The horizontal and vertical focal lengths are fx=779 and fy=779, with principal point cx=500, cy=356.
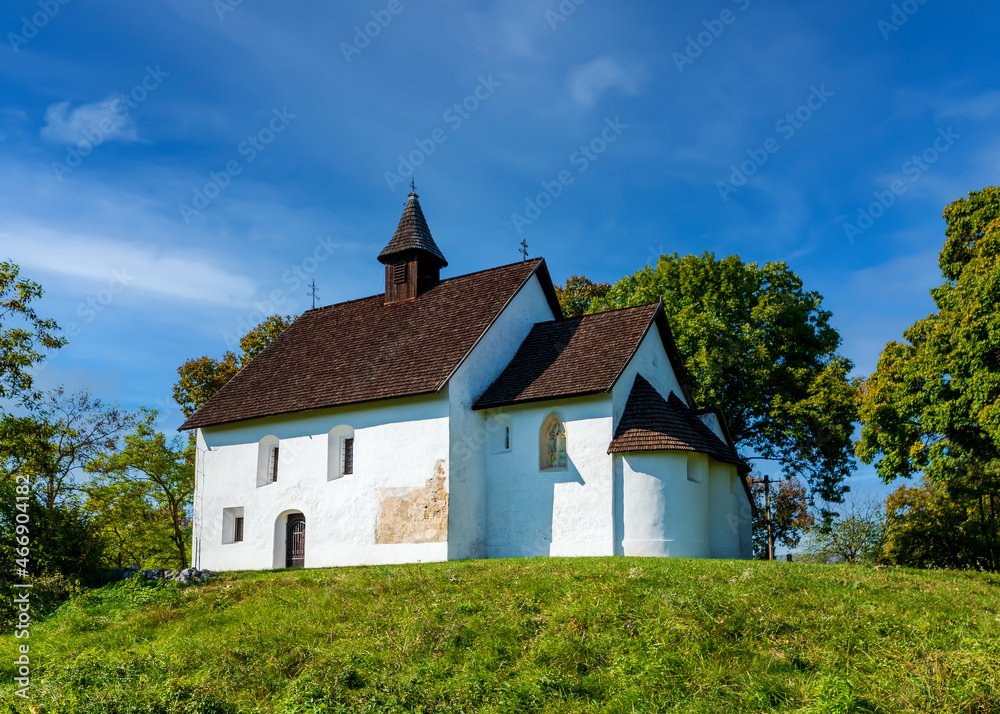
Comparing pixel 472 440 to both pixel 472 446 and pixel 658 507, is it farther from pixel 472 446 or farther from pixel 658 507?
pixel 658 507

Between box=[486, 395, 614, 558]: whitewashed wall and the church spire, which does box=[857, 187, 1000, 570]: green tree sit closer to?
box=[486, 395, 614, 558]: whitewashed wall

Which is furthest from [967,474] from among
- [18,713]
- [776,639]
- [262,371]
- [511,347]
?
[18,713]

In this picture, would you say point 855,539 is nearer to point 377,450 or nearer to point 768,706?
point 377,450

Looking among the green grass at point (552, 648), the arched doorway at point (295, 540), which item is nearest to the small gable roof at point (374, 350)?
the arched doorway at point (295, 540)

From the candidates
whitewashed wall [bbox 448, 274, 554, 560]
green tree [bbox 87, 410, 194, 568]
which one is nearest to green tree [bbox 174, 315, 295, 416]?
green tree [bbox 87, 410, 194, 568]

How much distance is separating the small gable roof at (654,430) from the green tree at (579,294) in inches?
550

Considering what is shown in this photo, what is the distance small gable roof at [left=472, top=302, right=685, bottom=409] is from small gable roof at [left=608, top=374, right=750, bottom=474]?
1.22 metres

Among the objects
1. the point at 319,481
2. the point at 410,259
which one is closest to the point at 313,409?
the point at 319,481

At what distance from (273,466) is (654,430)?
12597mm

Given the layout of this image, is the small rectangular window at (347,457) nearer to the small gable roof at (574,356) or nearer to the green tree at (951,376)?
the small gable roof at (574,356)

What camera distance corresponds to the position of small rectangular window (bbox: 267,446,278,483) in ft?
83.1

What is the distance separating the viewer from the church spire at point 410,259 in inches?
1075

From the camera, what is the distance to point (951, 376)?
68.7 feet

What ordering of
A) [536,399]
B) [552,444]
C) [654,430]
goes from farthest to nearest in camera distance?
[552,444] < [536,399] < [654,430]
